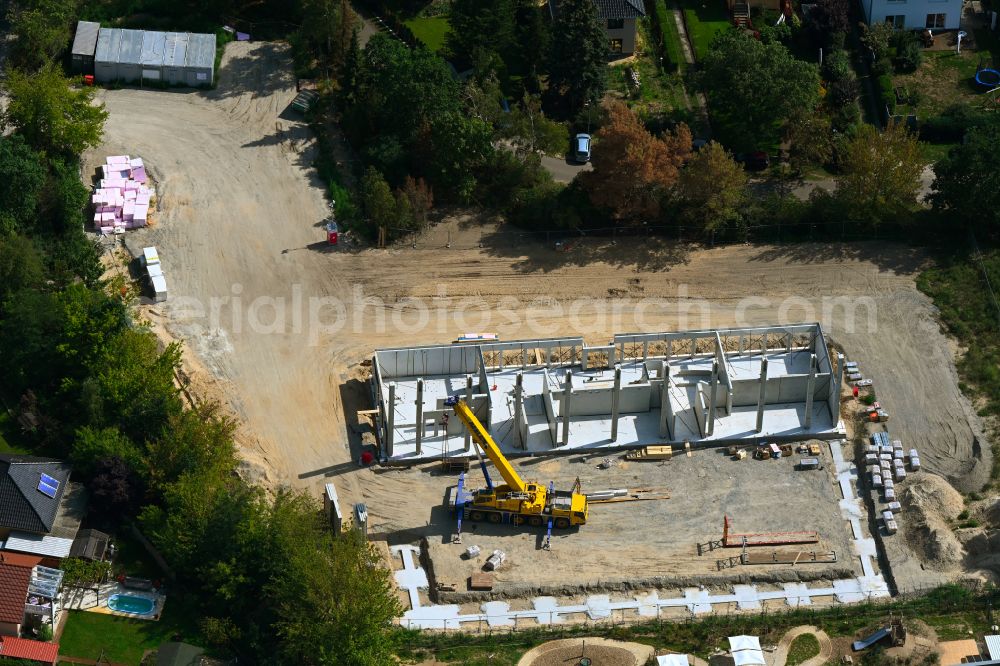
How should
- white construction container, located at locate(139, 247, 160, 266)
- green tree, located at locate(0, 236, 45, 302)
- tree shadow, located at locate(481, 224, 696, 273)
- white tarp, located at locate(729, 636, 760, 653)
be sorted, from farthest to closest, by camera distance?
tree shadow, located at locate(481, 224, 696, 273), white construction container, located at locate(139, 247, 160, 266), green tree, located at locate(0, 236, 45, 302), white tarp, located at locate(729, 636, 760, 653)

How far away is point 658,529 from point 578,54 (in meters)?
32.5

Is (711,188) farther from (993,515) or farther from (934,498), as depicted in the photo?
(993,515)

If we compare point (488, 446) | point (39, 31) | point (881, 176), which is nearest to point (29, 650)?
point (488, 446)

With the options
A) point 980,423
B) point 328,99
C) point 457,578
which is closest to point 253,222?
point 328,99

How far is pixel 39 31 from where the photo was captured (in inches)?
4316

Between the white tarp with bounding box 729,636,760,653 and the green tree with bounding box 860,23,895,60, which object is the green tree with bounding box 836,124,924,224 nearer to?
the green tree with bounding box 860,23,895,60

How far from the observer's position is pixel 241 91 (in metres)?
111

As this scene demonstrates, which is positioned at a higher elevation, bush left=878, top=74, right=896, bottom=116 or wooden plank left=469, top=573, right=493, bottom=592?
bush left=878, top=74, right=896, bottom=116

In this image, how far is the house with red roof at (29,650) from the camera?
8031 cm

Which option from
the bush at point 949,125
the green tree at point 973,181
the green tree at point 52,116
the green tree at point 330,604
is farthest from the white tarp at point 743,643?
the green tree at point 52,116

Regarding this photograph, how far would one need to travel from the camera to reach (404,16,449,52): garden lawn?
114 meters

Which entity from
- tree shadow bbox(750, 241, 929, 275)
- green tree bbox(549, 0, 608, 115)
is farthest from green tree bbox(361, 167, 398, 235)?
tree shadow bbox(750, 241, 929, 275)

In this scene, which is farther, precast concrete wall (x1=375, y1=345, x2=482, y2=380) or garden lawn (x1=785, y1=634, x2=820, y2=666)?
precast concrete wall (x1=375, y1=345, x2=482, y2=380)

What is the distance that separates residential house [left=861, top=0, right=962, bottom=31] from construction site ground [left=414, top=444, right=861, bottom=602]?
3508 cm
